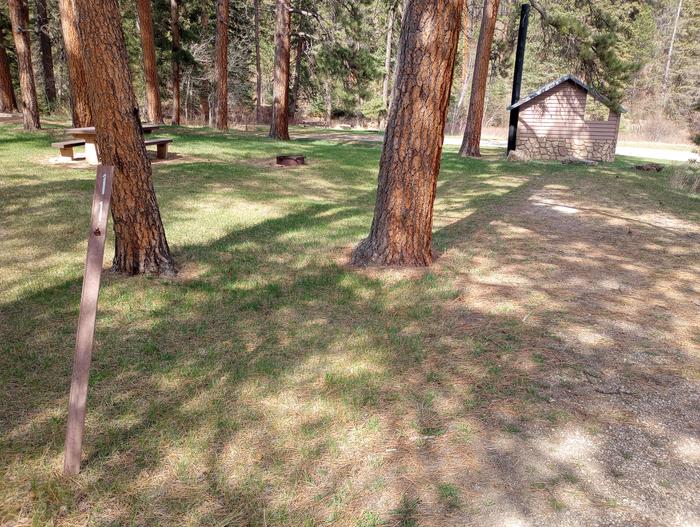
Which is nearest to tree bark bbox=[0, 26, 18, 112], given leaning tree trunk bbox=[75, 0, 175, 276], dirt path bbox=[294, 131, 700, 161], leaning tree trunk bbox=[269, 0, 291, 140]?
leaning tree trunk bbox=[269, 0, 291, 140]

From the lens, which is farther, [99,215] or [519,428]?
[519,428]

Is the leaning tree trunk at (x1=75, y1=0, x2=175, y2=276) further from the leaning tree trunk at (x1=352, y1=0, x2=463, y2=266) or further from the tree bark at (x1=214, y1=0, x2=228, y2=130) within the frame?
the tree bark at (x1=214, y1=0, x2=228, y2=130)

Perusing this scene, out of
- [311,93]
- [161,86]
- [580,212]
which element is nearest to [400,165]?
[580,212]

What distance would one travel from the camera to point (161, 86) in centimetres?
3403

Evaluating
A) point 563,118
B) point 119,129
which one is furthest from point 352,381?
point 563,118

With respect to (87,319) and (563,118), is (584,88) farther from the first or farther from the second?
(87,319)

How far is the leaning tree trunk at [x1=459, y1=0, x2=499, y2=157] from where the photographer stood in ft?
53.7

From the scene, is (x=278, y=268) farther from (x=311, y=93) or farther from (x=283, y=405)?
(x=311, y=93)

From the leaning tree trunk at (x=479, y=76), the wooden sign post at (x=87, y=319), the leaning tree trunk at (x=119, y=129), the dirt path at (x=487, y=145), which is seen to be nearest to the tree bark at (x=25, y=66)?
the dirt path at (x=487, y=145)

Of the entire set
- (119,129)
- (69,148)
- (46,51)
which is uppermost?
(46,51)

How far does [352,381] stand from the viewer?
327 centimetres

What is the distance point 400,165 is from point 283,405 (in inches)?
121

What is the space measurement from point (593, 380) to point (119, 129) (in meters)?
4.62

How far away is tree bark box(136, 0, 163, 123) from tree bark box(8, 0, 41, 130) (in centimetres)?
424
